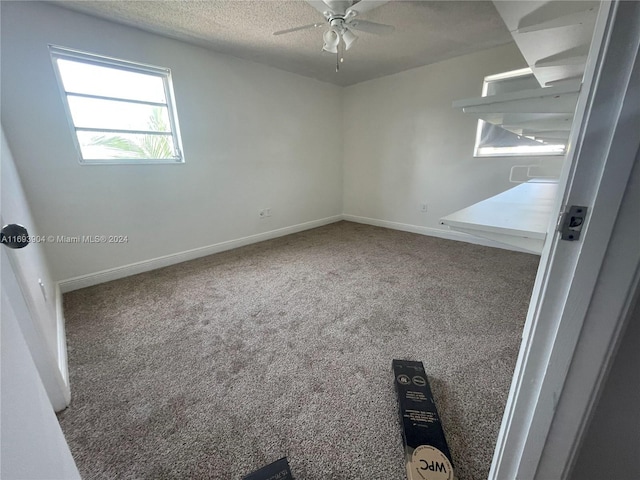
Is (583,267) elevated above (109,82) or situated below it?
below

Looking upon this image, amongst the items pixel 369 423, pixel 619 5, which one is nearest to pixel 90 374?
pixel 369 423

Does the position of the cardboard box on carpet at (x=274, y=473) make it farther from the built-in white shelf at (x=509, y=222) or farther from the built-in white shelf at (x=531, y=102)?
the built-in white shelf at (x=531, y=102)

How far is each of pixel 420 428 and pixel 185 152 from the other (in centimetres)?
306

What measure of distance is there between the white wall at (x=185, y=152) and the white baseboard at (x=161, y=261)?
0.17 ft

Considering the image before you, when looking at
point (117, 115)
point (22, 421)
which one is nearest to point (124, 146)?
point (117, 115)

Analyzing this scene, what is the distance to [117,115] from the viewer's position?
2402 mm

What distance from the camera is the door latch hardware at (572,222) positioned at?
46 centimetres

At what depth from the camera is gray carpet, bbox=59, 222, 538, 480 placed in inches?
39.8

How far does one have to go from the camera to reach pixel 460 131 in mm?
3254

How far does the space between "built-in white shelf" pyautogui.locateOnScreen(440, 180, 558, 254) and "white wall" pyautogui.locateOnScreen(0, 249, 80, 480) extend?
3.88ft

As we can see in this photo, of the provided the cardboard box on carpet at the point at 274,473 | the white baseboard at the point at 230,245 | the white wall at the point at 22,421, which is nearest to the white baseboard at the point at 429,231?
the white baseboard at the point at 230,245

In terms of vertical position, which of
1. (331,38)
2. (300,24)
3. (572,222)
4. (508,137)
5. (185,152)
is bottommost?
(572,222)

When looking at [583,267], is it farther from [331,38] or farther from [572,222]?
[331,38]

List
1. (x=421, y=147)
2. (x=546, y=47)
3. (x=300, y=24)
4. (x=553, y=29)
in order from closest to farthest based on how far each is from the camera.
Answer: (x=553, y=29), (x=546, y=47), (x=300, y=24), (x=421, y=147)
